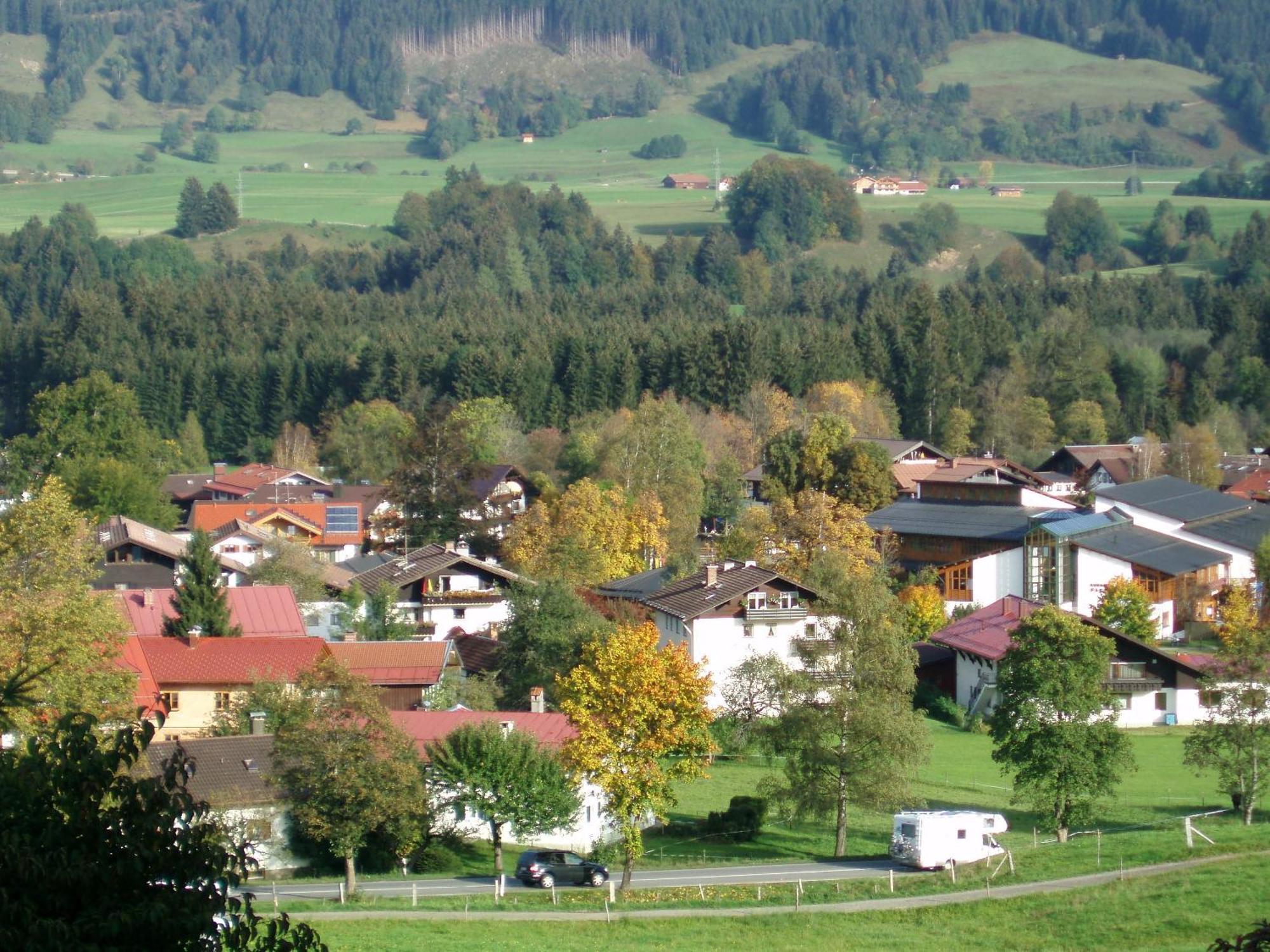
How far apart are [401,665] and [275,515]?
24.4 m

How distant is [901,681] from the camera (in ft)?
92.8

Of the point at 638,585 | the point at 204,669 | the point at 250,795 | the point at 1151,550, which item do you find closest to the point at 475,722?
the point at 250,795

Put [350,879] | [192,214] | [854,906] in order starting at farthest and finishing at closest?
[192,214], [350,879], [854,906]

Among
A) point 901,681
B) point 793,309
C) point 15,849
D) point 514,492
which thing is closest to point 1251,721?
point 901,681

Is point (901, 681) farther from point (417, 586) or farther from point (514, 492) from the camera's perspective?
point (514, 492)

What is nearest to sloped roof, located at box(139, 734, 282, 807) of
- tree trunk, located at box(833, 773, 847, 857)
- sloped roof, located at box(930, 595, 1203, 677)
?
tree trunk, located at box(833, 773, 847, 857)

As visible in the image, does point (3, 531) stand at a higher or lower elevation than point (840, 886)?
higher

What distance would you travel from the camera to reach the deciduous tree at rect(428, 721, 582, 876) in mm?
25359

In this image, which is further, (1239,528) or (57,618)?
(1239,528)

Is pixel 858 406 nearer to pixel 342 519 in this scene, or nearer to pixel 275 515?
pixel 342 519

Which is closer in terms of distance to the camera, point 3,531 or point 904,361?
point 3,531

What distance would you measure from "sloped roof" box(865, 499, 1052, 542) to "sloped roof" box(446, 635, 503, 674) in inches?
648

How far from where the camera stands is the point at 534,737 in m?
26.7

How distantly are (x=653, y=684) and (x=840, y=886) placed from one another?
3815 millimetres
